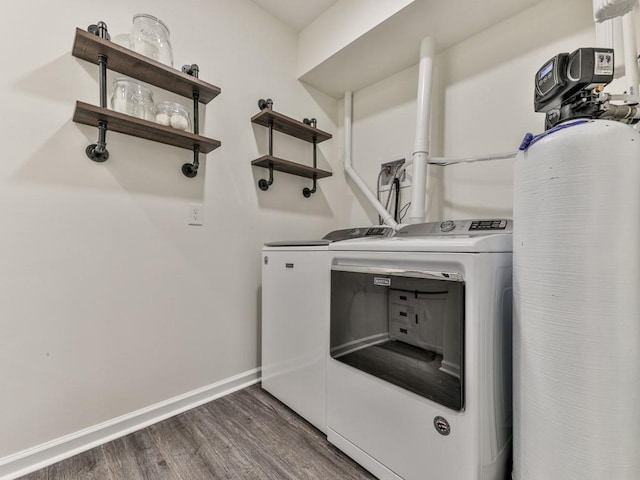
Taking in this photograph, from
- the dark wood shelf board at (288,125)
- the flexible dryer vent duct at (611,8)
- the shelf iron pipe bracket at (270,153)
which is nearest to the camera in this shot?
the flexible dryer vent duct at (611,8)

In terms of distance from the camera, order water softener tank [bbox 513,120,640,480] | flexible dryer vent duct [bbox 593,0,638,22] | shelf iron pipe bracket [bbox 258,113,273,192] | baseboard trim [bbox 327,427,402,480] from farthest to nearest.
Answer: shelf iron pipe bracket [bbox 258,113,273,192] → baseboard trim [bbox 327,427,402,480] → flexible dryer vent duct [bbox 593,0,638,22] → water softener tank [bbox 513,120,640,480]

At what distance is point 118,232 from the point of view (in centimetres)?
138

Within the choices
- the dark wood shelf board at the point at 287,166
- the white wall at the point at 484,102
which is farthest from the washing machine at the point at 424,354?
the dark wood shelf board at the point at 287,166

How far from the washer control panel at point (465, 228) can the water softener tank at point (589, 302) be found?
339 mm

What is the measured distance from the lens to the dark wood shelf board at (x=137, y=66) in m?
1.19

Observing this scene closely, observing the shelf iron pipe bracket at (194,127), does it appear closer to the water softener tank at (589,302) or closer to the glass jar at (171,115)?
the glass jar at (171,115)

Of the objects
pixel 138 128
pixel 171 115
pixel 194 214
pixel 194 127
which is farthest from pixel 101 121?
pixel 194 214

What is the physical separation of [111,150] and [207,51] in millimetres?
840

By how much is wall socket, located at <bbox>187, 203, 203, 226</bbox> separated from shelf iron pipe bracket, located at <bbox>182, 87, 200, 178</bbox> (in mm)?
169

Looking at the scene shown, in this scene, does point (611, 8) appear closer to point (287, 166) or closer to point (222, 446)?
point (287, 166)

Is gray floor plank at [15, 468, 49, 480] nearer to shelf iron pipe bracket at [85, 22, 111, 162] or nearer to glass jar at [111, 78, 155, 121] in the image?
shelf iron pipe bracket at [85, 22, 111, 162]

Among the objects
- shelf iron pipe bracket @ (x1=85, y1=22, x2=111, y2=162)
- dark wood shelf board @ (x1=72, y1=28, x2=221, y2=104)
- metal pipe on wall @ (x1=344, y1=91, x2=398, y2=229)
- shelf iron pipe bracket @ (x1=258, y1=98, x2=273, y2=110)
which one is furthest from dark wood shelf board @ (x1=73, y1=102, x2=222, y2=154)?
metal pipe on wall @ (x1=344, y1=91, x2=398, y2=229)

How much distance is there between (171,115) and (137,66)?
9.1 inches

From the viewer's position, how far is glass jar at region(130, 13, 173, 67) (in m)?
1.36
